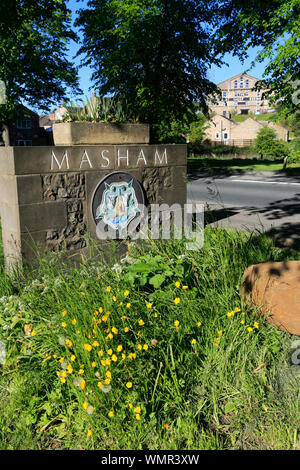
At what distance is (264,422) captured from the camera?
254 centimetres

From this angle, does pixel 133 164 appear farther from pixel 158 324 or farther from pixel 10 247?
pixel 158 324

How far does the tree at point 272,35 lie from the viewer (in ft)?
34.6

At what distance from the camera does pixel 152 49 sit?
1948cm

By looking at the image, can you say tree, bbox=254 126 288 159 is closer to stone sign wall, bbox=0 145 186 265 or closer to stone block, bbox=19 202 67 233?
stone sign wall, bbox=0 145 186 265

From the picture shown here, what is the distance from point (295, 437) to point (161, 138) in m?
21.6

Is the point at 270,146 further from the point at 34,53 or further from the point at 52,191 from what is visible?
the point at 52,191

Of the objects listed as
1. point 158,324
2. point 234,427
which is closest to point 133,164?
point 158,324

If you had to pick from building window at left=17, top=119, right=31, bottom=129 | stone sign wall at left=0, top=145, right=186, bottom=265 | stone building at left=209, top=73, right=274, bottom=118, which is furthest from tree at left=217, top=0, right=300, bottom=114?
stone building at left=209, top=73, right=274, bottom=118

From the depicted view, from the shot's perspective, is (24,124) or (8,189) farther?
(24,124)

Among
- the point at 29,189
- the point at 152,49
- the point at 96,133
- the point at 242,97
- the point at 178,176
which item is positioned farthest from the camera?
the point at 242,97

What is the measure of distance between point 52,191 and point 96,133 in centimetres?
100

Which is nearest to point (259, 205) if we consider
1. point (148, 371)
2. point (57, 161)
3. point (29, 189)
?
point (57, 161)

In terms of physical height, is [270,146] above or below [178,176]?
above

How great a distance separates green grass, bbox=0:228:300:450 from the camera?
8.02ft
